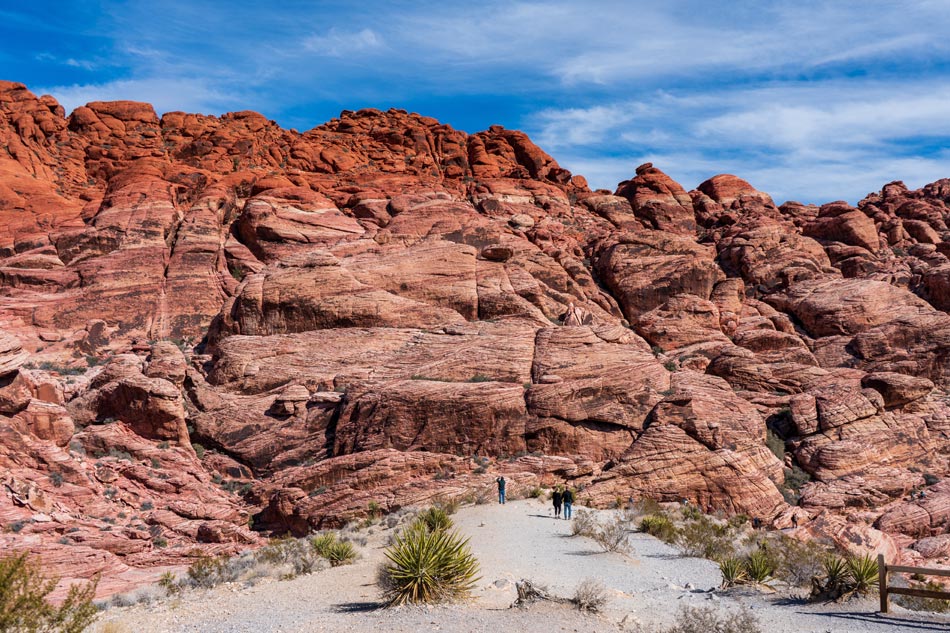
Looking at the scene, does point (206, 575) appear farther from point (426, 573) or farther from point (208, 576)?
point (426, 573)

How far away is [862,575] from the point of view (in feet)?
41.6

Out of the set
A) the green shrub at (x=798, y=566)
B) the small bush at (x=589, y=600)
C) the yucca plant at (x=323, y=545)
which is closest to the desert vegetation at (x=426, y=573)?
the small bush at (x=589, y=600)

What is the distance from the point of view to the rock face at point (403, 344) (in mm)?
26422

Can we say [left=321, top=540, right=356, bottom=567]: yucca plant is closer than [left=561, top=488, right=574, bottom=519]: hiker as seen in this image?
Yes

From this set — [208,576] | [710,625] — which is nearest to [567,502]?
[208,576]

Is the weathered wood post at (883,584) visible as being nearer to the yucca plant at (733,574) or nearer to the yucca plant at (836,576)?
the yucca plant at (836,576)

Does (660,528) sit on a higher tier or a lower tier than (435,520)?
lower

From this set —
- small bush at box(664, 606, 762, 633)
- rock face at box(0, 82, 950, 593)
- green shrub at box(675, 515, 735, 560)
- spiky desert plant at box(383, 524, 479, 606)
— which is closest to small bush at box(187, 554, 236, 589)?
rock face at box(0, 82, 950, 593)

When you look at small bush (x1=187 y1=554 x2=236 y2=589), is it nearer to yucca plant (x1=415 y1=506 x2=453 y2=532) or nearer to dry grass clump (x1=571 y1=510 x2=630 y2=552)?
yucca plant (x1=415 y1=506 x2=453 y2=532)

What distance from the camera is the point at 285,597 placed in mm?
13180

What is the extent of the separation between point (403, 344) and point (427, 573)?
2594cm

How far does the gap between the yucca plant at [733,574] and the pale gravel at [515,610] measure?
40 cm

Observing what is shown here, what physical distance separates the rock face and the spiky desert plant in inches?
507

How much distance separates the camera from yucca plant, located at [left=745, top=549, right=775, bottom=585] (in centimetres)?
1448
